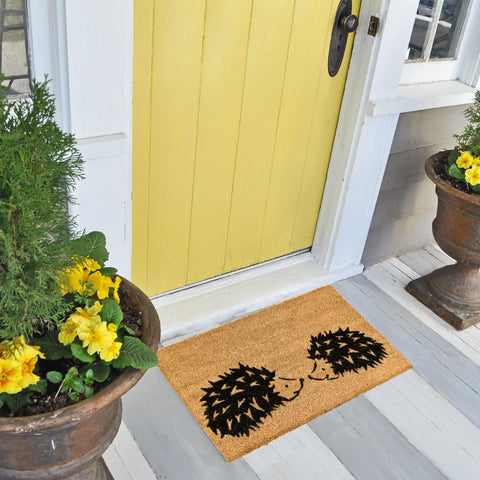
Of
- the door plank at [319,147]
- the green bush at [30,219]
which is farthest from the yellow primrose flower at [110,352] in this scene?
the door plank at [319,147]

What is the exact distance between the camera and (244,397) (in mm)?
1886

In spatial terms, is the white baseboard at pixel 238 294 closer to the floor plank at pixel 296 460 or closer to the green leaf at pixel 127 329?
the floor plank at pixel 296 460

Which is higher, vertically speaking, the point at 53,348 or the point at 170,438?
the point at 53,348

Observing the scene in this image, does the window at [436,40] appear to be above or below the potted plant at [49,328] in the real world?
above

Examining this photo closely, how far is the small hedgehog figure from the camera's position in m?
2.05

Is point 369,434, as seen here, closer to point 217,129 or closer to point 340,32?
point 217,129

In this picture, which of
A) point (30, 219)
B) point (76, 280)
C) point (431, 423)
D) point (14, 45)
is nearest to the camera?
point (30, 219)

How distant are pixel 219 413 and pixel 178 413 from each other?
0.13m

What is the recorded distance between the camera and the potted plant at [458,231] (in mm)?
2100

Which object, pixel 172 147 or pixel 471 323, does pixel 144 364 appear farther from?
pixel 471 323

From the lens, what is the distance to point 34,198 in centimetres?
102

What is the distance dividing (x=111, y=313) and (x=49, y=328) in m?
0.13

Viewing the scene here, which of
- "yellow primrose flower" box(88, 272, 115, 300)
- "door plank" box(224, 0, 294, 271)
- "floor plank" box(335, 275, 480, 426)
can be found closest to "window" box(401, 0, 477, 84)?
"door plank" box(224, 0, 294, 271)

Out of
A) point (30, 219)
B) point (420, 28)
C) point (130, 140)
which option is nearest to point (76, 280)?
point (30, 219)
